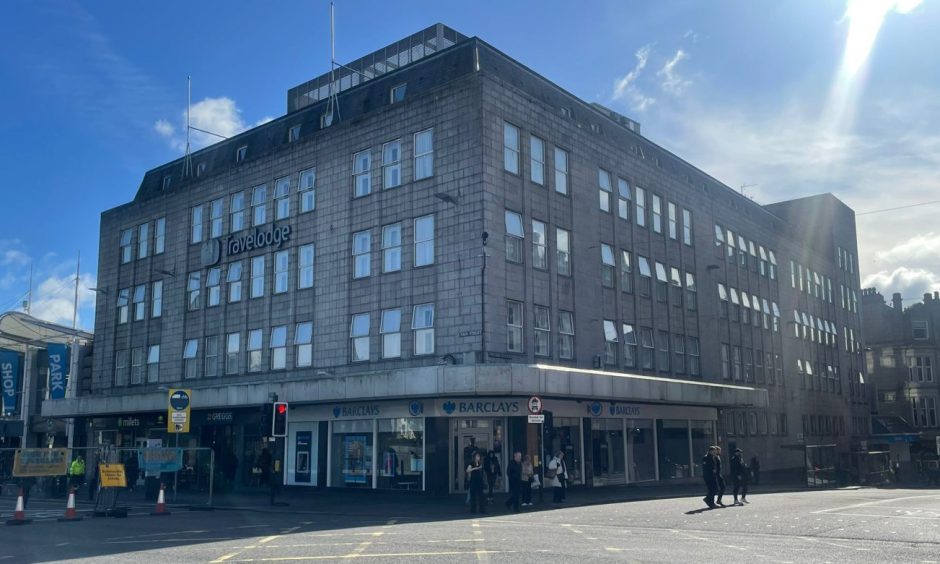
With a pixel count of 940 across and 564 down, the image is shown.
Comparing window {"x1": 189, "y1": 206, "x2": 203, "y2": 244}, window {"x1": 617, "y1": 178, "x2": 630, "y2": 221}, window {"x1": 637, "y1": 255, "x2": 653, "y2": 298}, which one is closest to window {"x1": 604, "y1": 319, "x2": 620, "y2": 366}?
window {"x1": 637, "y1": 255, "x2": 653, "y2": 298}

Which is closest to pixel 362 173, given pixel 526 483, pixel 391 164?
pixel 391 164

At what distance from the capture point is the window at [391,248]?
30.8 m

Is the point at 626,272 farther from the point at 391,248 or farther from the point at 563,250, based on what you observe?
the point at 391,248

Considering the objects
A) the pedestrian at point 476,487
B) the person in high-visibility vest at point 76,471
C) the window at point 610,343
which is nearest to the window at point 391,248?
the window at point 610,343

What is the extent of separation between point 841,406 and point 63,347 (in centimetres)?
4870

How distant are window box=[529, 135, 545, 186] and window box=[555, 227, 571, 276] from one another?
2.03 metres

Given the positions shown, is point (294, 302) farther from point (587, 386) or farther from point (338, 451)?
point (587, 386)

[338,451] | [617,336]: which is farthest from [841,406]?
[338,451]

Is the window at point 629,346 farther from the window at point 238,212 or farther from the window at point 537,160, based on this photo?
the window at point 238,212

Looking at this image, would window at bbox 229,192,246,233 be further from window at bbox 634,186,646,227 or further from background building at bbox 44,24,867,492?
window at bbox 634,186,646,227

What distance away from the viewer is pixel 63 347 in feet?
147

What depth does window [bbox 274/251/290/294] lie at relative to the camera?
115 ft

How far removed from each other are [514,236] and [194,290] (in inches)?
672

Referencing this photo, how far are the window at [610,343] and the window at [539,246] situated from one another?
4.78 m
